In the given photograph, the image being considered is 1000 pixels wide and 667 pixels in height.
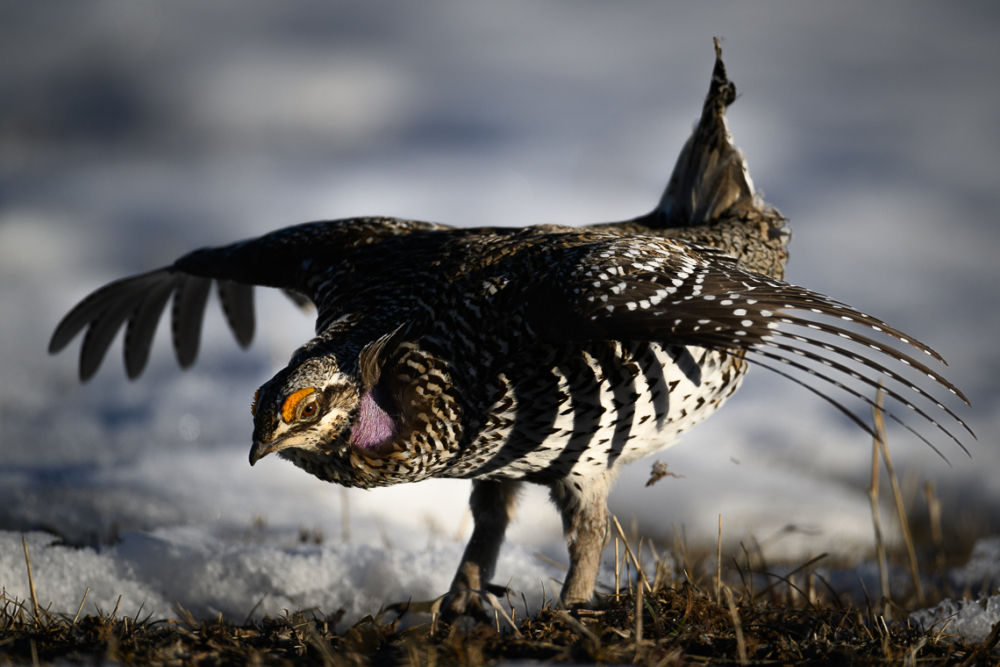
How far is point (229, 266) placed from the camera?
372 centimetres

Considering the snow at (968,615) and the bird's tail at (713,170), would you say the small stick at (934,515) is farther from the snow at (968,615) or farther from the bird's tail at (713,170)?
the bird's tail at (713,170)

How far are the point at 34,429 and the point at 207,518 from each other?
3280 mm

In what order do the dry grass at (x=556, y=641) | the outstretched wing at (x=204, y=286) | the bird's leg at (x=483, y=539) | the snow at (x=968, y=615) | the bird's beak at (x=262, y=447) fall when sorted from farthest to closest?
the outstretched wing at (x=204, y=286)
the bird's leg at (x=483, y=539)
the snow at (x=968, y=615)
the bird's beak at (x=262, y=447)
the dry grass at (x=556, y=641)

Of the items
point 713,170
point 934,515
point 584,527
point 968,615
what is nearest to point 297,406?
point 584,527

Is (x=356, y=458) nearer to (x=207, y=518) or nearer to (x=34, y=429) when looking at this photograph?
(x=207, y=518)

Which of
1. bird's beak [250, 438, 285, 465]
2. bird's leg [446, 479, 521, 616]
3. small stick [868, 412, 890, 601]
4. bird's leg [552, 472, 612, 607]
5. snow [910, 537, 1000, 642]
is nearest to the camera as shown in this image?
bird's beak [250, 438, 285, 465]

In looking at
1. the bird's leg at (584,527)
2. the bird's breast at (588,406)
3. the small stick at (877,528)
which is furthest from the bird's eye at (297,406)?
the small stick at (877,528)

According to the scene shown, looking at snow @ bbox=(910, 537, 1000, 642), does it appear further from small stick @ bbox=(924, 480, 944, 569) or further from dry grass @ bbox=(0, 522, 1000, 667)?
small stick @ bbox=(924, 480, 944, 569)

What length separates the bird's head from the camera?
7.00 ft

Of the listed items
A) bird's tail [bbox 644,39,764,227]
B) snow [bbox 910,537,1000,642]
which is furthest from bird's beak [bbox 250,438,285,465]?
bird's tail [bbox 644,39,764,227]

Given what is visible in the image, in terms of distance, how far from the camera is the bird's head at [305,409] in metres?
2.13

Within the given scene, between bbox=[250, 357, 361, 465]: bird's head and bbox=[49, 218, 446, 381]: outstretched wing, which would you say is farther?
bbox=[49, 218, 446, 381]: outstretched wing

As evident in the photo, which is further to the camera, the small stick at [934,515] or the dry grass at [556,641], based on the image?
the small stick at [934,515]

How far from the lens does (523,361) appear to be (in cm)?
246
